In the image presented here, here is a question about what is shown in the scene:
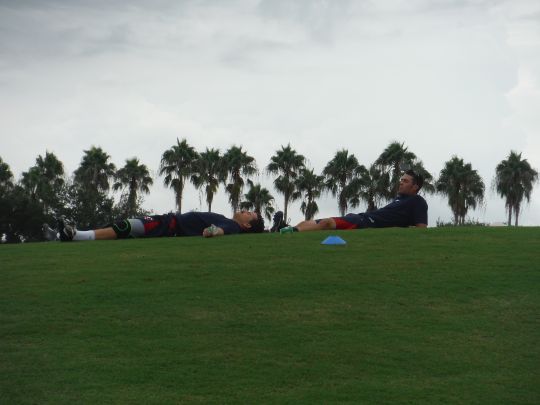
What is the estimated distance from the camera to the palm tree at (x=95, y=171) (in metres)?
76.1

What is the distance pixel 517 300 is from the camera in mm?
11141

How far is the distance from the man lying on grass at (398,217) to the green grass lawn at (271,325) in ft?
10.2

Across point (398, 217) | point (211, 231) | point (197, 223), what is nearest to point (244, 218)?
point (197, 223)

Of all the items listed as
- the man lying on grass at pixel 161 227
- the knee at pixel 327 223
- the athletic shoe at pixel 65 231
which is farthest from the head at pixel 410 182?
the athletic shoe at pixel 65 231

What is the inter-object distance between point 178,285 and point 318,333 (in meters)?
2.76

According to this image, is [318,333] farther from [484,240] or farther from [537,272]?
[484,240]

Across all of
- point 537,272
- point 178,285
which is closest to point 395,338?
point 178,285

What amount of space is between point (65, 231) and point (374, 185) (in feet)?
175

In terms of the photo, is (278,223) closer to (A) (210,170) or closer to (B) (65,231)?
(B) (65,231)

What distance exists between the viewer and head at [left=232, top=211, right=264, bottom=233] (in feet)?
57.7

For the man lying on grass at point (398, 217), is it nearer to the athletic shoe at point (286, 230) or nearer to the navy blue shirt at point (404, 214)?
the navy blue shirt at point (404, 214)

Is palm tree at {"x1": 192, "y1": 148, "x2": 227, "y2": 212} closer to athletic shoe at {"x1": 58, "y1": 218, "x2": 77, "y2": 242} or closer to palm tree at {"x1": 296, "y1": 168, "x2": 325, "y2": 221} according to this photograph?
palm tree at {"x1": 296, "y1": 168, "x2": 325, "y2": 221}

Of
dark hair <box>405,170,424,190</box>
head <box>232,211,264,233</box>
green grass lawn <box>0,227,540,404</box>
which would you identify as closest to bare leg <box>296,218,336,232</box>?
head <box>232,211,264,233</box>

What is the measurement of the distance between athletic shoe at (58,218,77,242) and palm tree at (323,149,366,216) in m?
53.6
